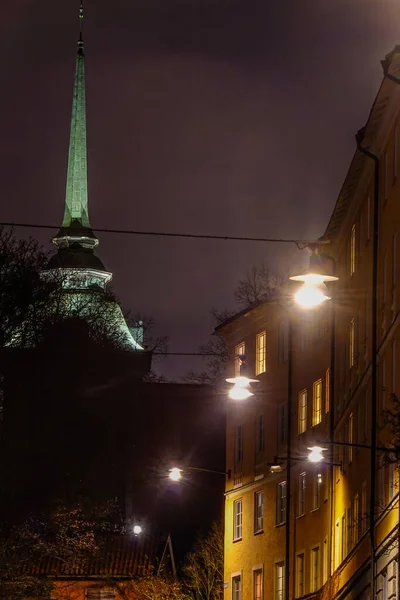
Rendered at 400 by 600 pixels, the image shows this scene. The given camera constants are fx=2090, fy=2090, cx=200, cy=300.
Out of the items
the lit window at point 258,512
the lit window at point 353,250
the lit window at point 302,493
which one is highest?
the lit window at point 353,250

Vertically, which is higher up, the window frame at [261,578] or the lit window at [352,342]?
the lit window at [352,342]

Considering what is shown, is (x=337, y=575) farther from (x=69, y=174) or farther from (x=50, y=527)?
(x=69, y=174)

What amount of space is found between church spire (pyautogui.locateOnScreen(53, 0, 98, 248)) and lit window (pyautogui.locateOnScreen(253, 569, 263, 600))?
96.1 meters

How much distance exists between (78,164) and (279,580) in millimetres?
115022

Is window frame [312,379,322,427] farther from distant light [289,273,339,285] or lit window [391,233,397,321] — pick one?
distant light [289,273,339,285]

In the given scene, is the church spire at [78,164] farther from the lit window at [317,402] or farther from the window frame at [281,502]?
the lit window at [317,402]

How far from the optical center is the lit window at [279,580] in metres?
70.9

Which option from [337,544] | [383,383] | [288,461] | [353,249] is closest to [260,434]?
[288,461]

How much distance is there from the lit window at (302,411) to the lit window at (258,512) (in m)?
5.42

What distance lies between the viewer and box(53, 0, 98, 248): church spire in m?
177

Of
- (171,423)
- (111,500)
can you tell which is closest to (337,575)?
(111,500)

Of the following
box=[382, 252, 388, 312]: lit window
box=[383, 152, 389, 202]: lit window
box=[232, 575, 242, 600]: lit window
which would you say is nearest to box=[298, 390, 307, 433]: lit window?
box=[232, 575, 242, 600]: lit window

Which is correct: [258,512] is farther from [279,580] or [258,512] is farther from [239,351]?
[239,351]

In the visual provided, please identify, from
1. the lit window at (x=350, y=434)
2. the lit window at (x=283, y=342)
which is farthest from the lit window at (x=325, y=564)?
the lit window at (x=283, y=342)
